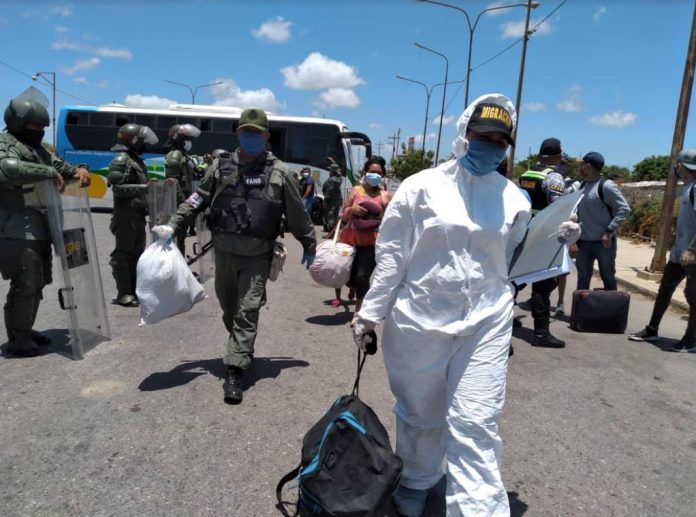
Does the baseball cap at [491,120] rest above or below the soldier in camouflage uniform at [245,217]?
above

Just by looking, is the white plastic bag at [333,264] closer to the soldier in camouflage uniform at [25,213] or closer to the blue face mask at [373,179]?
the blue face mask at [373,179]

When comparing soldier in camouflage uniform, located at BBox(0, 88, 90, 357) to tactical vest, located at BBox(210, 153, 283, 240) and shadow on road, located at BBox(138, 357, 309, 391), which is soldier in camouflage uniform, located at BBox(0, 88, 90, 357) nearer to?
shadow on road, located at BBox(138, 357, 309, 391)

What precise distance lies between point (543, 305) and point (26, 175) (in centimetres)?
465

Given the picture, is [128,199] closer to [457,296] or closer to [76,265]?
[76,265]

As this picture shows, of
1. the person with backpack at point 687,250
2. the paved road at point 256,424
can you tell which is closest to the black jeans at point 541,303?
the paved road at point 256,424

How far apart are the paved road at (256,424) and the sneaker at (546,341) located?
Result: 142 mm

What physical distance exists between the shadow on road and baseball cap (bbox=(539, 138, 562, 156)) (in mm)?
3256

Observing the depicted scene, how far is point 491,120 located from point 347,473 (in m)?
1.57

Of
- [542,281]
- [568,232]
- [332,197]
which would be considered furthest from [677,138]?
[332,197]

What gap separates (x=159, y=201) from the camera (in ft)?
19.7

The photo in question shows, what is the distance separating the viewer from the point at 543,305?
18.0ft

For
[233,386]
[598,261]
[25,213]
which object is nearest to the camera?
[233,386]

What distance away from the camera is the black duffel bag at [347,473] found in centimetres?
212

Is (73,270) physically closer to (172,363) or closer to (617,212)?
(172,363)
